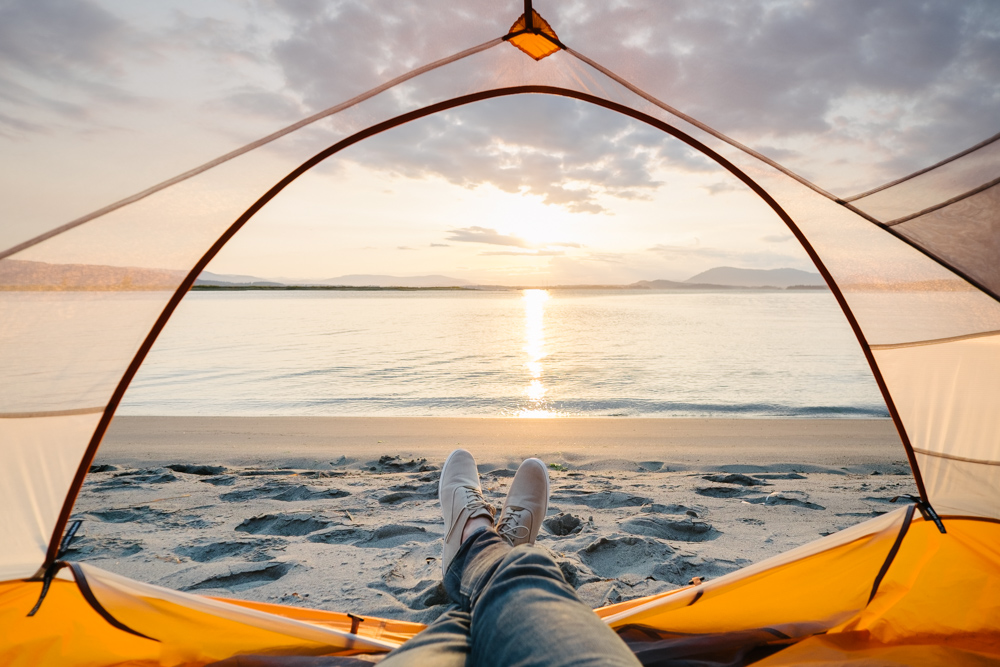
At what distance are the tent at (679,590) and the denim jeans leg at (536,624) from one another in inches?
20.3

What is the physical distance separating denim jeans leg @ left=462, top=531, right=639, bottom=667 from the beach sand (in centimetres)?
80

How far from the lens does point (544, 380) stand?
27.8 feet

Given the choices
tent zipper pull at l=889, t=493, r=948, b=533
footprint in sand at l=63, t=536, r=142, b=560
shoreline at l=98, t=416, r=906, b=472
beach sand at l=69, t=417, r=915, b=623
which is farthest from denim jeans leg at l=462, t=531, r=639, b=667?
shoreline at l=98, t=416, r=906, b=472

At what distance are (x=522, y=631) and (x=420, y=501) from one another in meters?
2.05

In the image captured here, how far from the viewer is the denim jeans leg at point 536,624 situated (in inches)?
36.4

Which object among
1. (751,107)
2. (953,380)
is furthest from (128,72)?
(953,380)

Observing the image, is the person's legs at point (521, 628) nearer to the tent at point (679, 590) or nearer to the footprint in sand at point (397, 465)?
the tent at point (679, 590)

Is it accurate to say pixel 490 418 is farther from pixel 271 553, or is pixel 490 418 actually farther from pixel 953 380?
pixel 953 380

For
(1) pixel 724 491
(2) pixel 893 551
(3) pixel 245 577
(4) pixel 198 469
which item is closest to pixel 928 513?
(2) pixel 893 551

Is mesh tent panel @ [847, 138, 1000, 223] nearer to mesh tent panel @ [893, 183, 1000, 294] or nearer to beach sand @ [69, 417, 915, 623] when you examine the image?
mesh tent panel @ [893, 183, 1000, 294]

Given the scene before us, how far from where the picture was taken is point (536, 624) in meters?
1.00

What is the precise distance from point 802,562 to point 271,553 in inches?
80.6

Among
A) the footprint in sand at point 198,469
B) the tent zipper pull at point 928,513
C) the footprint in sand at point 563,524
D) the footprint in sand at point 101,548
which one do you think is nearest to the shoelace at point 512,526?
the footprint in sand at point 563,524

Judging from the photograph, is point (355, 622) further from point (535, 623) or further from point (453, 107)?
point (453, 107)
